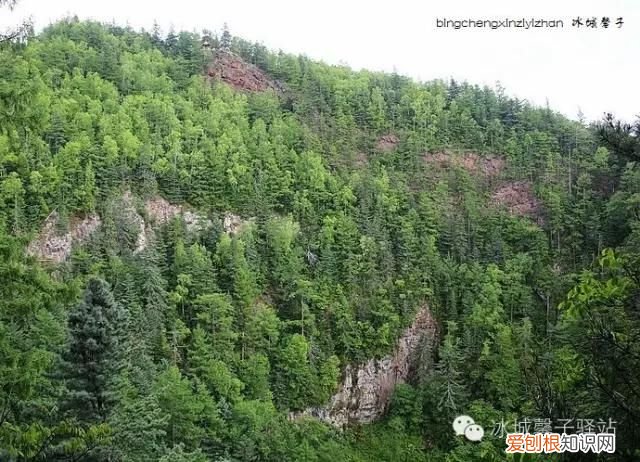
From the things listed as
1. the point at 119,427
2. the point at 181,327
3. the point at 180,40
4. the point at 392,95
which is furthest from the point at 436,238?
the point at 180,40

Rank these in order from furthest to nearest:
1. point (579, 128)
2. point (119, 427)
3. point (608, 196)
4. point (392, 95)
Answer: point (392, 95) < point (579, 128) < point (608, 196) < point (119, 427)

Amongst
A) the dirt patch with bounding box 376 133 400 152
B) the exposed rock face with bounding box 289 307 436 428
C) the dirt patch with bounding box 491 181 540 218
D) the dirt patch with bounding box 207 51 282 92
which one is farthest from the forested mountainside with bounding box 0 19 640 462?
the dirt patch with bounding box 207 51 282 92

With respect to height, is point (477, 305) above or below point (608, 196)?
below

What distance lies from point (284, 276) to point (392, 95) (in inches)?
1432

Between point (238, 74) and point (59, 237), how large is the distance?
115 feet

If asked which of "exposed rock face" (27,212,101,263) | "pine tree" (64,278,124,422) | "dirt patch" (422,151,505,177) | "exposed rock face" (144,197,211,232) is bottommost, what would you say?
"pine tree" (64,278,124,422)

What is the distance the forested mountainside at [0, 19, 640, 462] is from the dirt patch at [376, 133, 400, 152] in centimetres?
16

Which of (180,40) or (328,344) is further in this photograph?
(180,40)

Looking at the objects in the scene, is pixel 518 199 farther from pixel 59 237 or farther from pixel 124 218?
pixel 59 237

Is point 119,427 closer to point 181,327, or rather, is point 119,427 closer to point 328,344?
point 181,327

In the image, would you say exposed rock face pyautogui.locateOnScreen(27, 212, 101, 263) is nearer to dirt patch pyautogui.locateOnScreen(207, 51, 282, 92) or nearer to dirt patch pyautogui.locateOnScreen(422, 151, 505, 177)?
dirt patch pyautogui.locateOnScreen(207, 51, 282, 92)

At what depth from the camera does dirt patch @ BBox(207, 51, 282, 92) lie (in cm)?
6325

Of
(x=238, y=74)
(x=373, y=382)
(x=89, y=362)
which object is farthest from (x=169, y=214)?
(x=238, y=74)

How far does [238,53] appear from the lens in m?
68.6
